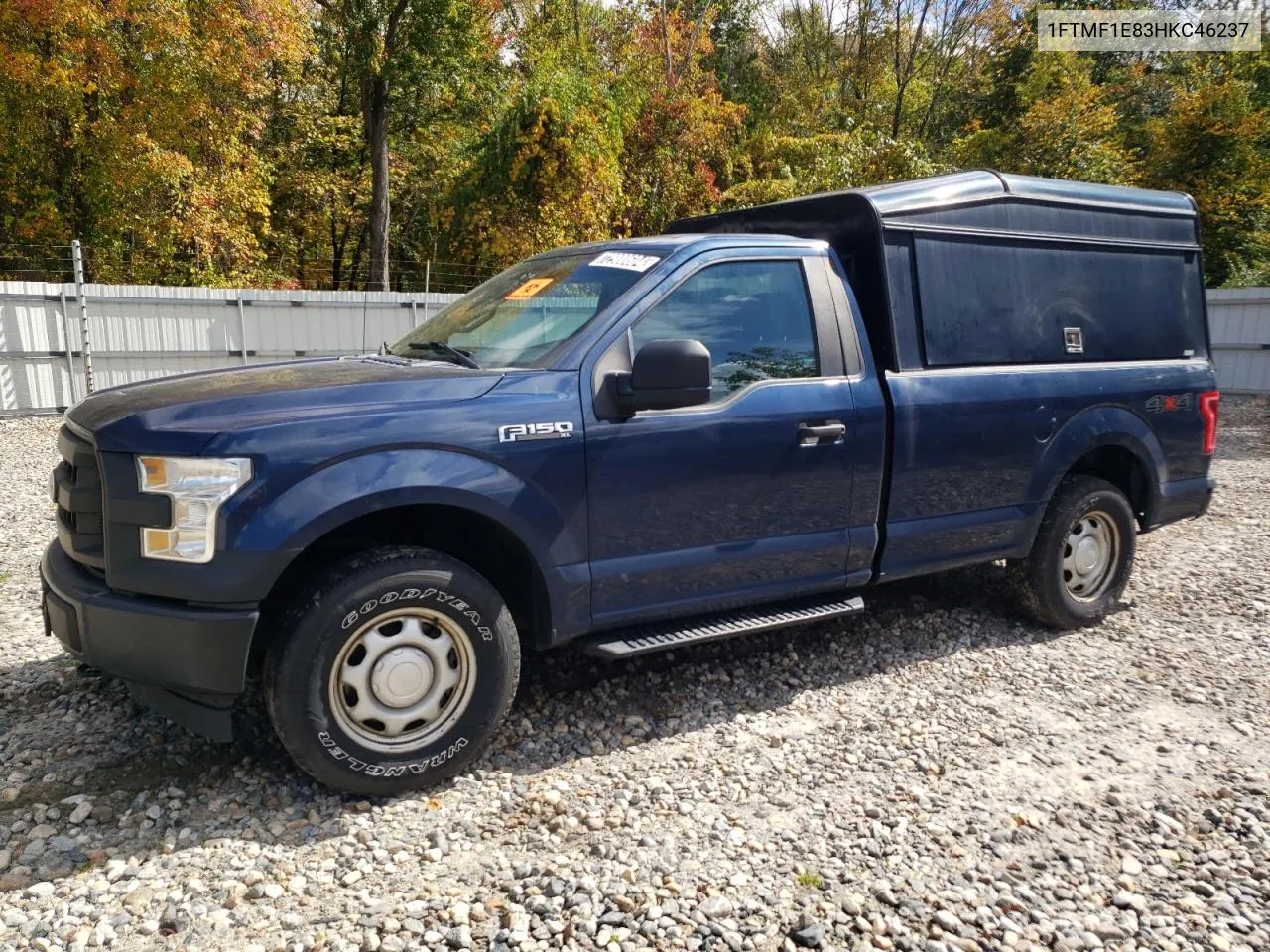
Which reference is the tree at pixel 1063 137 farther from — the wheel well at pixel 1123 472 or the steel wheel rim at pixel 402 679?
the steel wheel rim at pixel 402 679

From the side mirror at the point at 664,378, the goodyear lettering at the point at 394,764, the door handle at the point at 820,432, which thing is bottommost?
the goodyear lettering at the point at 394,764

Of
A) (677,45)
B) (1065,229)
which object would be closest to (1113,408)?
(1065,229)

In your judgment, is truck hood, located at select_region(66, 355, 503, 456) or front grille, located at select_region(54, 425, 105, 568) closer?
truck hood, located at select_region(66, 355, 503, 456)

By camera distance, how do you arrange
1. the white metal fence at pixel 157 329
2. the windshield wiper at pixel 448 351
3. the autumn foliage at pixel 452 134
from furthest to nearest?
the autumn foliage at pixel 452 134, the white metal fence at pixel 157 329, the windshield wiper at pixel 448 351

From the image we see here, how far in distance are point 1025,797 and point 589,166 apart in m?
18.3

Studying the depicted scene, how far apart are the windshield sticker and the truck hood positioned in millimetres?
794

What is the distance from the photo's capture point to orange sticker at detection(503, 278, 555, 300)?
164 inches

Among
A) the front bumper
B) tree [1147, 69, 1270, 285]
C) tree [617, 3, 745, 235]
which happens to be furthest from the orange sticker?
tree [1147, 69, 1270, 285]

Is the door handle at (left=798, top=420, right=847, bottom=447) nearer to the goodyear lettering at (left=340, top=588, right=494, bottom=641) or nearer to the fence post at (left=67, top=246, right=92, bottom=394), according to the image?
the goodyear lettering at (left=340, top=588, right=494, bottom=641)

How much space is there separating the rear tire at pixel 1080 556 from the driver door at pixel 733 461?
140 centimetres

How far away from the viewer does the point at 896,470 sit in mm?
4324

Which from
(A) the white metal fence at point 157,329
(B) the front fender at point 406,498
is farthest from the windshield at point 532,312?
(A) the white metal fence at point 157,329

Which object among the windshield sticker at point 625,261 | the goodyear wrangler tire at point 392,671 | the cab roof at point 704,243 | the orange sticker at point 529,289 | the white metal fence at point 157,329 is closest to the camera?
the goodyear wrangler tire at point 392,671

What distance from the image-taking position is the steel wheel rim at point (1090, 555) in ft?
16.9
